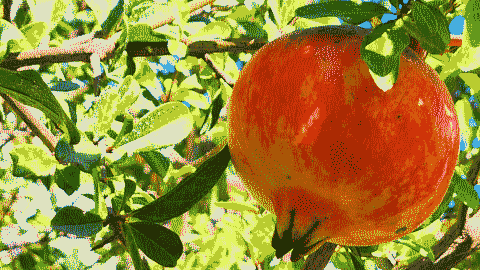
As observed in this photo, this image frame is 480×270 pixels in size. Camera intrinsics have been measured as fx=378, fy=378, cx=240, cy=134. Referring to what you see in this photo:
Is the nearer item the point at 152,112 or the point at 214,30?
the point at 152,112

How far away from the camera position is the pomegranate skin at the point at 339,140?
0.43 metres

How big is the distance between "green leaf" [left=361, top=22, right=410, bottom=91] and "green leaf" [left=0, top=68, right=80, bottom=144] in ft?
1.26

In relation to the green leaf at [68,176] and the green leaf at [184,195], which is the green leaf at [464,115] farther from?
the green leaf at [68,176]

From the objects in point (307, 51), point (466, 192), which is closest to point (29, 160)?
point (307, 51)

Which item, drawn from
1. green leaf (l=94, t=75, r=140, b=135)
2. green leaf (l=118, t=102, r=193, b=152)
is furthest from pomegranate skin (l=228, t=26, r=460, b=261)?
green leaf (l=94, t=75, r=140, b=135)

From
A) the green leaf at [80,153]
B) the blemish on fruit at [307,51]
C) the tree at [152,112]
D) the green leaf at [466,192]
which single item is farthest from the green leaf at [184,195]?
the green leaf at [466,192]

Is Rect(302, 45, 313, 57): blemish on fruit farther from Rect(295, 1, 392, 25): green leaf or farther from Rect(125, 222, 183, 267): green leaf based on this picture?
Rect(125, 222, 183, 267): green leaf

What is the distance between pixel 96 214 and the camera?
24.3 inches

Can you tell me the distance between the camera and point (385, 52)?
1.37ft

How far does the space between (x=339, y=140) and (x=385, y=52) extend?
0.36 feet

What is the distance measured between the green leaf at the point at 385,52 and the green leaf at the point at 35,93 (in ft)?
1.26

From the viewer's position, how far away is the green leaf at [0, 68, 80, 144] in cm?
49

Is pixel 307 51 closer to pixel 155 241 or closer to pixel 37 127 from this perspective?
pixel 155 241

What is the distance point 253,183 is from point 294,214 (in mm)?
82
